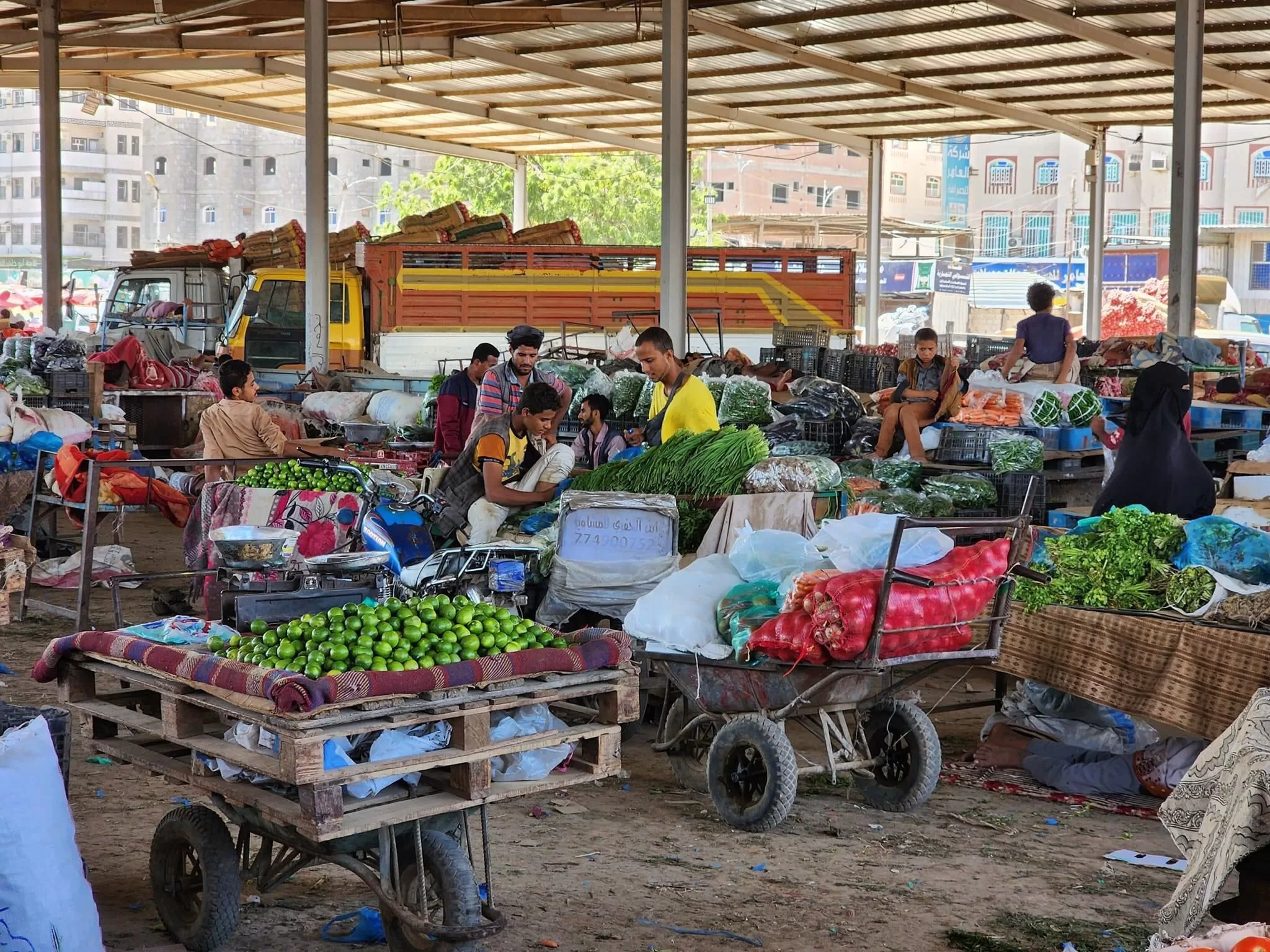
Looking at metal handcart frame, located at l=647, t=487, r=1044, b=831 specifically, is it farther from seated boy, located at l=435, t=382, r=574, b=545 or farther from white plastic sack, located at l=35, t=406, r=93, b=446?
white plastic sack, located at l=35, t=406, r=93, b=446

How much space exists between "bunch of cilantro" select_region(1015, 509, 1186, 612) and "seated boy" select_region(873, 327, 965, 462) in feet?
12.1

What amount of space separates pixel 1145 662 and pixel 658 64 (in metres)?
15.9

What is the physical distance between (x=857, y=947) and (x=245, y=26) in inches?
728

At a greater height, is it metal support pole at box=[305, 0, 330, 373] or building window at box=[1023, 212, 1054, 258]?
building window at box=[1023, 212, 1054, 258]

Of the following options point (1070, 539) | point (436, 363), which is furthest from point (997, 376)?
point (436, 363)

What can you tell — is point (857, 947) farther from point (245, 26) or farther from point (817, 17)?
point (245, 26)

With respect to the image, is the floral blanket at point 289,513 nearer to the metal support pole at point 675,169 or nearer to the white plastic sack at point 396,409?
the white plastic sack at point 396,409

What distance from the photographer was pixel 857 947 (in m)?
4.28

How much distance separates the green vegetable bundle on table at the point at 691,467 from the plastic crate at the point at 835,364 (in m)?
6.33

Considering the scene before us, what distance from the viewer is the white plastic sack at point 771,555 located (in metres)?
5.61

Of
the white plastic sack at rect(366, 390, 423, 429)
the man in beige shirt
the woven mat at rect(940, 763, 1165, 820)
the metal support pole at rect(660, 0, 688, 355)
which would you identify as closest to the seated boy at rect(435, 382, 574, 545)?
the man in beige shirt

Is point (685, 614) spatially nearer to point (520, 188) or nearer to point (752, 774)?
point (752, 774)

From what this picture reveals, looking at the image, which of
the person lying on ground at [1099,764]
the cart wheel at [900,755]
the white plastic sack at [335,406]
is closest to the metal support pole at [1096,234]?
the white plastic sack at [335,406]

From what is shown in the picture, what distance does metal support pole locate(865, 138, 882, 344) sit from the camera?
82.4ft
